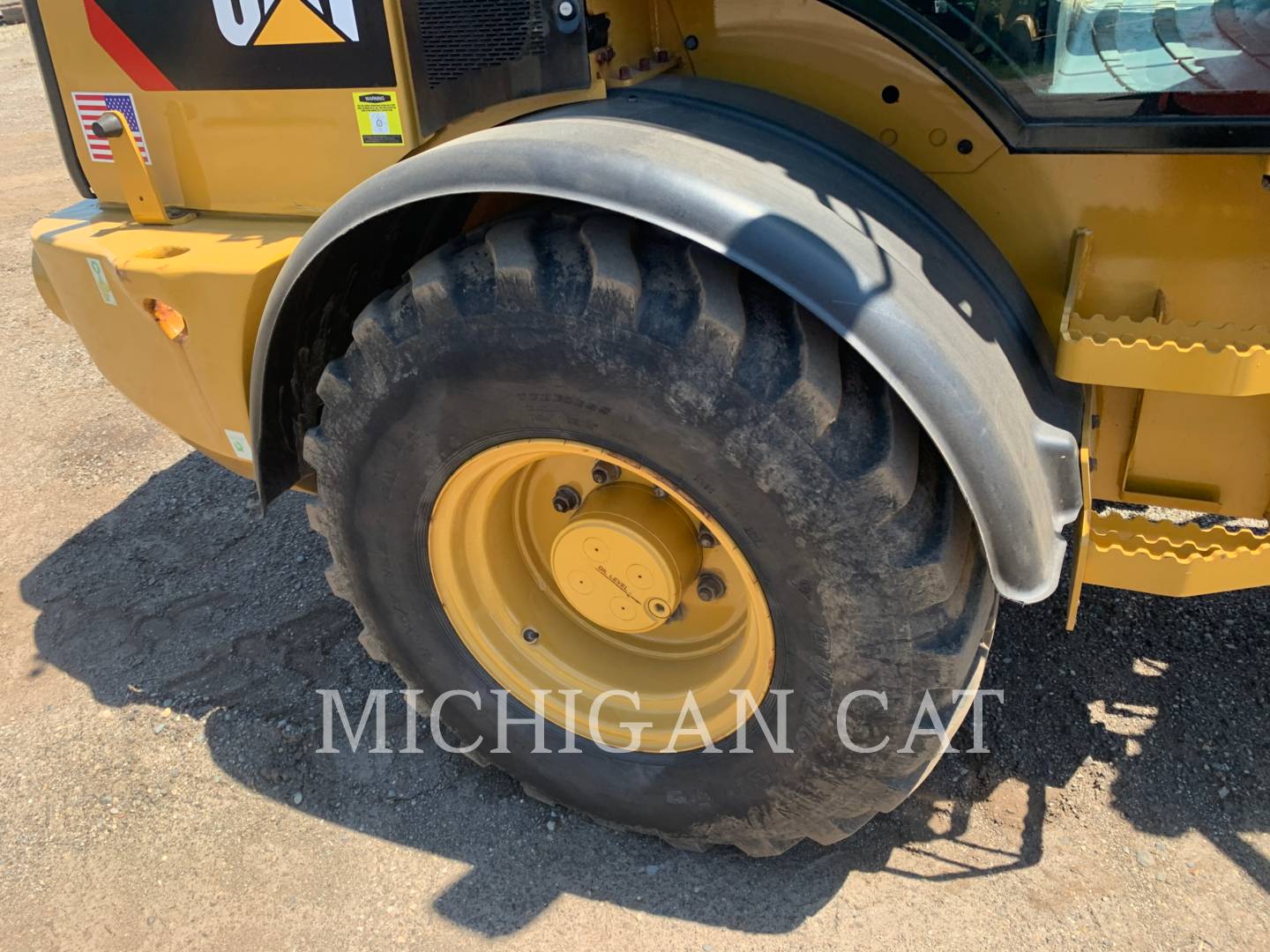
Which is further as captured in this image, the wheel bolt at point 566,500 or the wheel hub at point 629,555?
the wheel bolt at point 566,500

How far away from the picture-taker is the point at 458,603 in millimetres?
2301

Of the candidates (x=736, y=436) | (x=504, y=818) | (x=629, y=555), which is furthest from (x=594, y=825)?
(x=736, y=436)

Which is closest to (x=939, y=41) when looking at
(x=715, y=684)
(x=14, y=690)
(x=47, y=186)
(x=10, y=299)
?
(x=715, y=684)

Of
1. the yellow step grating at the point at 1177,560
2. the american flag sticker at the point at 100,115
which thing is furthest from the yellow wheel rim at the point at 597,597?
the american flag sticker at the point at 100,115

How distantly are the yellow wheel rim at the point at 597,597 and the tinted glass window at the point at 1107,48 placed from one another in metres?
0.95

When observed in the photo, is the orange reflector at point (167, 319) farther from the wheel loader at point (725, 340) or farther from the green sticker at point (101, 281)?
the green sticker at point (101, 281)

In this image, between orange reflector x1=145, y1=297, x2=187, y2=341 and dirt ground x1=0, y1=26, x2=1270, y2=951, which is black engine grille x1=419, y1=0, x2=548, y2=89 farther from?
dirt ground x1=0, y1=26, x2=1270, y2=951

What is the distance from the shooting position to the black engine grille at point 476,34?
195 centimetres

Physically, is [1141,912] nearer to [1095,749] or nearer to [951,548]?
[1095,749]

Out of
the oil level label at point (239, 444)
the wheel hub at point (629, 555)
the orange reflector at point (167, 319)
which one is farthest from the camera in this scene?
the oil level label at point (239, 444)

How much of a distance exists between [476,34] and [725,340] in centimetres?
89

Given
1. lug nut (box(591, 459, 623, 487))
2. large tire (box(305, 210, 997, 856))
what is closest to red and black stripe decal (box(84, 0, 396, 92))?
large tire (box(305, 210, 997, 856))

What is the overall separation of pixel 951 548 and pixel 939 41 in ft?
2.85

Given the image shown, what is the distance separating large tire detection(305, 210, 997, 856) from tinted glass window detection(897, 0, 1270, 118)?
1.85 feet
